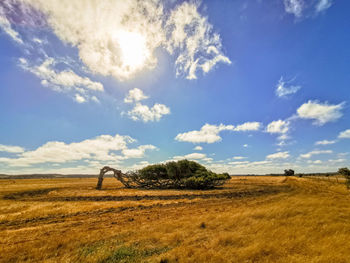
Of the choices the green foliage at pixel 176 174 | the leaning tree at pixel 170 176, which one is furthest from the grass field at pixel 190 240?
the green foliage at pixel 176 174

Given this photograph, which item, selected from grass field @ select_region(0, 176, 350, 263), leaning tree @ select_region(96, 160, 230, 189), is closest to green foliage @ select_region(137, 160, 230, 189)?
leaning tree @ select_region(96, 160, 230, 189)

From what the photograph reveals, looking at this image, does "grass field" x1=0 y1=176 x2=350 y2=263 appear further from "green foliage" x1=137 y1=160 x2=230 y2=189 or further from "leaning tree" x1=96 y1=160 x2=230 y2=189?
"green foliage" x1=137 y1=160 x2=230 y2=189

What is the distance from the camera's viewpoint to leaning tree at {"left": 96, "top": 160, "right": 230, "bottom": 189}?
1156 inches

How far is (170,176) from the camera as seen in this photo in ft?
112

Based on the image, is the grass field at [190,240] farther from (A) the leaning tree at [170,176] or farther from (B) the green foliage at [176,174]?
(B) the green foliage at [176,174]

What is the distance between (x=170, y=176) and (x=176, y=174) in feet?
4.74

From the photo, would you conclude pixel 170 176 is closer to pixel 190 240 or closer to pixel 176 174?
pixel 176 174

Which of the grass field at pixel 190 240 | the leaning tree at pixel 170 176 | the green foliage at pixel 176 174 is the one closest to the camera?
the grass field at pixel 190 240

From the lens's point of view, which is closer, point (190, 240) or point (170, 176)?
point (190, 240)

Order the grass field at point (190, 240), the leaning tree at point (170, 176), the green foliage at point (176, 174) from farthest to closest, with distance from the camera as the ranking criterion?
1. the green foliage at point (176, 174)
2. the leaning tree at point (170, 176)
3. the grass field at point (190, 240)

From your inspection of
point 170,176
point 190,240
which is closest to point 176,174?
point 170,176

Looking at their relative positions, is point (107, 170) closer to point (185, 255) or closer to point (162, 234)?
point (162, 234)

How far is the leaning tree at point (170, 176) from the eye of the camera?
29.4 meters

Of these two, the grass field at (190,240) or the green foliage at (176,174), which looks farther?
the green foliage at (176,174)
